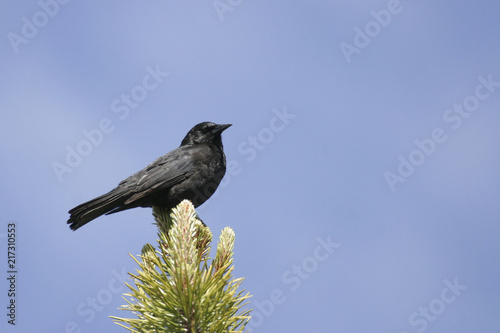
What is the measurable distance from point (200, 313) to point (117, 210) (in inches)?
121

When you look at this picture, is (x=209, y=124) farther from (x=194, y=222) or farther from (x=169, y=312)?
(x=169, y=312)

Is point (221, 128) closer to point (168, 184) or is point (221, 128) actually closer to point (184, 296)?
point (168, 184)

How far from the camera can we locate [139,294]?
2391 millimetres

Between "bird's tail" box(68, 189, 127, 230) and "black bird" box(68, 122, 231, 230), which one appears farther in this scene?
"black bird" box(68, 122, 231, 230)

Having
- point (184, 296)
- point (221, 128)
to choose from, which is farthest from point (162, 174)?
point (184, 296)

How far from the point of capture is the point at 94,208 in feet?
14.7

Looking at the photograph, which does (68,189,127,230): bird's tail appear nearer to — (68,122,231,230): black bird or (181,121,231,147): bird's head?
(68,122,231,230): black bird

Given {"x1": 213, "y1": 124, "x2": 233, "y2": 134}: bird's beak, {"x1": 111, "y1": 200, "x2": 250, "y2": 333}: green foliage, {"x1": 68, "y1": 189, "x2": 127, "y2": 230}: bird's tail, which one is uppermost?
{"x1": 213, "y1": 124, "x2": 233, "y2": 134}: bird's beak

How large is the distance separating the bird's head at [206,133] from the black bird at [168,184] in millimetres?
245

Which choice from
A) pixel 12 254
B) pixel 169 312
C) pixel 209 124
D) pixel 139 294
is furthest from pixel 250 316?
pixel 209 124

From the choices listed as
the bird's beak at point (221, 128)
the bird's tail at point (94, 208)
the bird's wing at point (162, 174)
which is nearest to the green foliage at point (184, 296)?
the bird's tail at point (94, 208)

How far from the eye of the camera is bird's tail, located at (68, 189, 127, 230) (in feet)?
14.2

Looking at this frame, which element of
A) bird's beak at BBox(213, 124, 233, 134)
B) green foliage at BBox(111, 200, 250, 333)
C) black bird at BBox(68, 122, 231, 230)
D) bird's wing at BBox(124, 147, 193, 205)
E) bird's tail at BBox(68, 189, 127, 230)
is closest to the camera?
green foliage at BBox(111, 200, 250, 333)

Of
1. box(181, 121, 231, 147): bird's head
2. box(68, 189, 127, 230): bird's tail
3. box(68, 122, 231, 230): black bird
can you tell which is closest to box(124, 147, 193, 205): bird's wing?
box(68, 122, 231, 230): black bird
